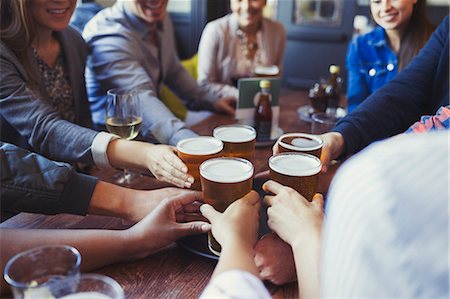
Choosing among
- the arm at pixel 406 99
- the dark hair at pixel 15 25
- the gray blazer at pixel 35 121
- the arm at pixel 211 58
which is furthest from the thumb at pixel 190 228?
the arm at pixel 211 58

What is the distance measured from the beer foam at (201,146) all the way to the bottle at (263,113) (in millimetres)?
591

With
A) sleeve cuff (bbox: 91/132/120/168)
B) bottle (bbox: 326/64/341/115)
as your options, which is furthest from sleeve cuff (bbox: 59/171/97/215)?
bottle (bbox: 326/64/341/115)

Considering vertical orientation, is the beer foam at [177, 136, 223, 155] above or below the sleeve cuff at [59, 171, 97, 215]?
above

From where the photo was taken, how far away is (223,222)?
0.88m

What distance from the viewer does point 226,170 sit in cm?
102

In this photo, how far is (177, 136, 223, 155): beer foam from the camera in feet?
3.80

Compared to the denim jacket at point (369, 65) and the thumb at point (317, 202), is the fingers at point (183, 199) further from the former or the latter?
the denim jacket at point (369, 65)

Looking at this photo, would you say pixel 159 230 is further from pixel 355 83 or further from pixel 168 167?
pixel 355 83

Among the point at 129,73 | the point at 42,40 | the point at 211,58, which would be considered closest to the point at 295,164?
the point at 129,73

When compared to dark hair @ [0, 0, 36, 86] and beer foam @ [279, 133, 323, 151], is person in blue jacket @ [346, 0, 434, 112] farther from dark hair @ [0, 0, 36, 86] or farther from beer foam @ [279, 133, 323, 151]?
dark hair @ [0, 0, 36, 86]

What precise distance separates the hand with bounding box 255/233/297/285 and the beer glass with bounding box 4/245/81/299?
1.15 ft

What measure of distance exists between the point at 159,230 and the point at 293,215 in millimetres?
306

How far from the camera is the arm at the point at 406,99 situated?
1.54 metres

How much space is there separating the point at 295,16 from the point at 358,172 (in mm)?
4296
